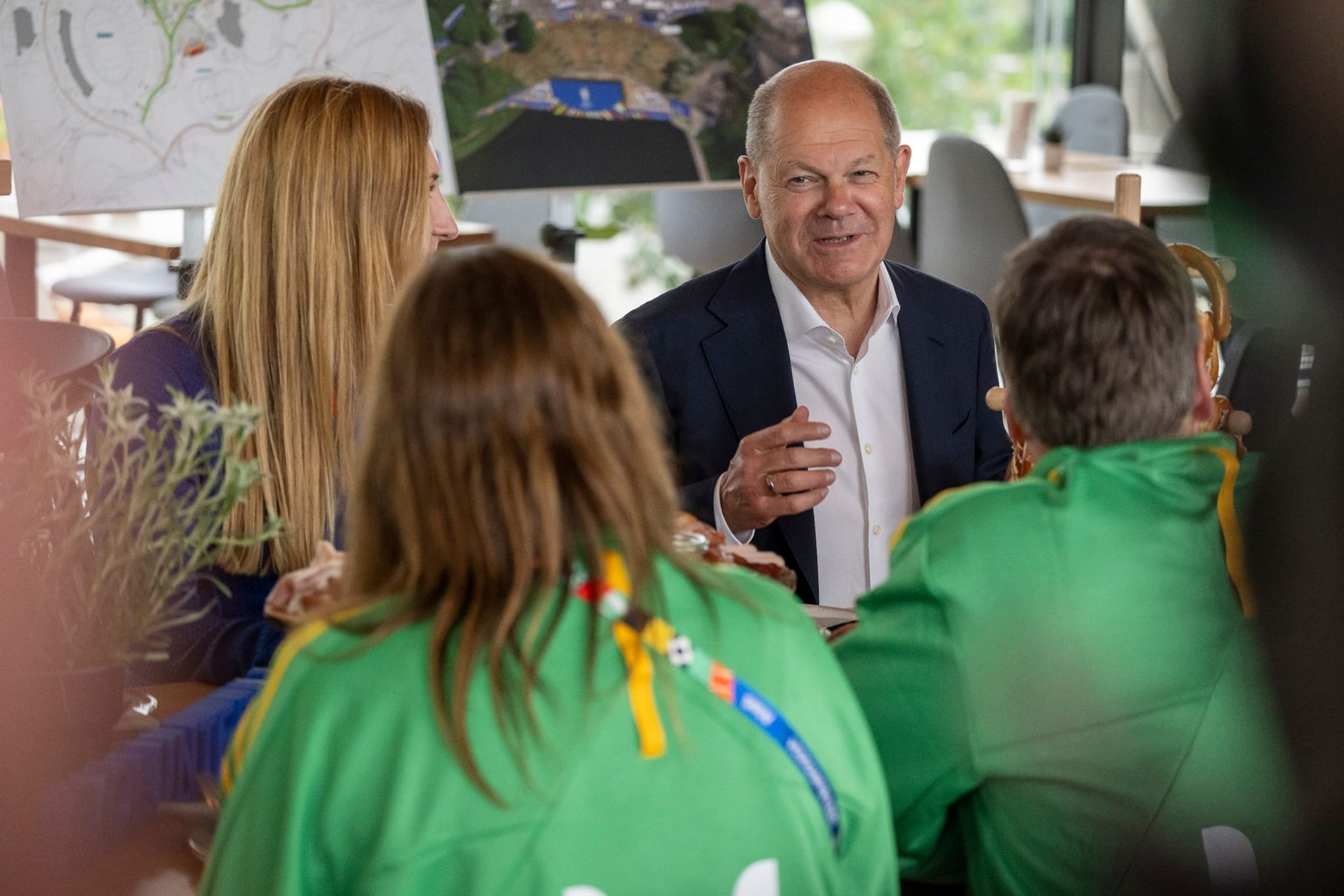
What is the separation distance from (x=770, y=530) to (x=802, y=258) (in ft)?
1.51

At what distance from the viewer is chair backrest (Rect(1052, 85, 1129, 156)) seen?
22.4 feet

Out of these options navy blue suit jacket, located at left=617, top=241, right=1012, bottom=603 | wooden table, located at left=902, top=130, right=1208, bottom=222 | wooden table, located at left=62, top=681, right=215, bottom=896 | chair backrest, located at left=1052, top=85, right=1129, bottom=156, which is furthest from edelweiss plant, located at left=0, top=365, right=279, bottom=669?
chair backrest, located at left=1052, top=85, right=1129, bottom=156

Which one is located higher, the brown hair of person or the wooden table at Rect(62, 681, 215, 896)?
the brown hair of person

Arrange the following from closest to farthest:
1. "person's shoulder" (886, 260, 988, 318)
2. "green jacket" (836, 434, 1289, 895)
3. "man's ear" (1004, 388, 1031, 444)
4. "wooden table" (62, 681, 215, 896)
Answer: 1. "wooden table" (62, 681, 215, 896)
2. "green jacket" (836, 434, 1289, 895)
3. "man's ear" (1004, 388, 1031, 444)
4. "person's shoulder" (886, 260, 988, 318)

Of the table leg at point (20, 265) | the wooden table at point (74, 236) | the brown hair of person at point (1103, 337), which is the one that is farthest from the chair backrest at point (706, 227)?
Answer: the brown hair of person at point (1103, 337)

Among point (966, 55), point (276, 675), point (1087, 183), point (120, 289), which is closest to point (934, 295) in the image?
point (276, 675)

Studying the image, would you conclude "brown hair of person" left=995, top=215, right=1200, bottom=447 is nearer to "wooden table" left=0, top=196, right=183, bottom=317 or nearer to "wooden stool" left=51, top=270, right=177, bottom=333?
"wooden table" left=0, top=196, right=183, bottom=317

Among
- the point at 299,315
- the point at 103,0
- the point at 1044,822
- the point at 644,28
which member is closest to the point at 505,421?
the point at 1044,822

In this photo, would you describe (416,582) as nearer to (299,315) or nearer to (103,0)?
(299,315)

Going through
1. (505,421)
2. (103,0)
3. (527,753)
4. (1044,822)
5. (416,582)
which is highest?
(103,0)

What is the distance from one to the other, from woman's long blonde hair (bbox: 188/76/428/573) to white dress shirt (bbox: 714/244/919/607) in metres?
0.74

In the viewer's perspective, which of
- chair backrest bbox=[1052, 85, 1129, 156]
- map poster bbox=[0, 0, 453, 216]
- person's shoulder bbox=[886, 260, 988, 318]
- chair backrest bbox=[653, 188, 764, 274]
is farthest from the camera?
chair backrest bbox=[1052, 85, 1129, 156]

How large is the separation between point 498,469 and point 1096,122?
6557 millimetres

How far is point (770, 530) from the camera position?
2207mm
